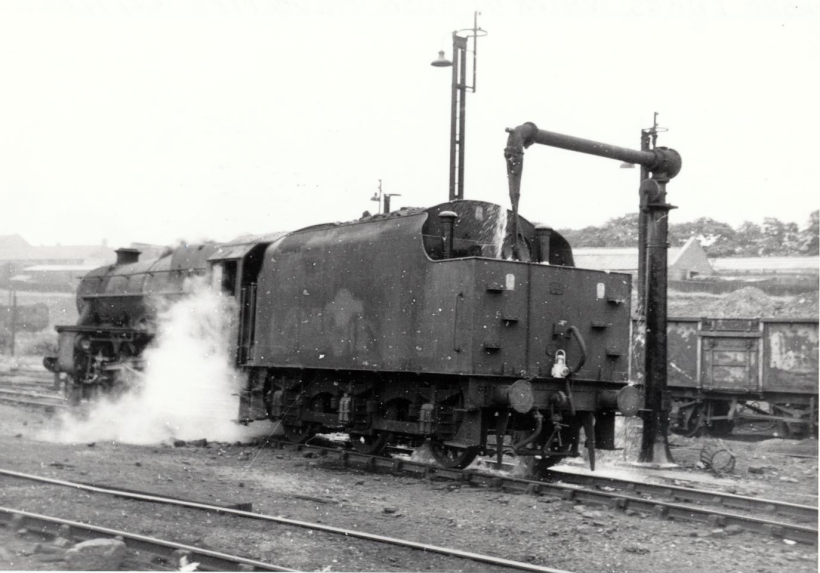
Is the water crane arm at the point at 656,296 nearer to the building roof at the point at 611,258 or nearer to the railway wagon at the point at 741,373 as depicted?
the railway wagon at the point at 741,373

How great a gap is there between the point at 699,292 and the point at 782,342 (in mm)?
18319

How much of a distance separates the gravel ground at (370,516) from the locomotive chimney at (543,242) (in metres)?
2.83

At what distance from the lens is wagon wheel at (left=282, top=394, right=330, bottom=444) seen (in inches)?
442

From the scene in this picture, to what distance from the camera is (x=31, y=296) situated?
129 ft

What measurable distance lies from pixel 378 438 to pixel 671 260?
105ft

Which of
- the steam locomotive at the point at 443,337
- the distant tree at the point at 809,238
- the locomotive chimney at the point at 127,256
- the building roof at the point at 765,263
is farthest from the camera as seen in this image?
the building roof at the point at 765,263

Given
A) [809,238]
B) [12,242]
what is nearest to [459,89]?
[809,238]

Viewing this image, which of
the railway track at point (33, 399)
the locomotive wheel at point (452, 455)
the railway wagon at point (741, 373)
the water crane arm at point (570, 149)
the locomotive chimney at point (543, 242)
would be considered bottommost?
the railway track at point (33, 399)

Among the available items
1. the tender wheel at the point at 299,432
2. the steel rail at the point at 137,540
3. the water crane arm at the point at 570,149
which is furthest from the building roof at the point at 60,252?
the steel rail at the point at 137,540

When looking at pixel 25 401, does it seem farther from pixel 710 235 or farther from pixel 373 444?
pixel 710 235

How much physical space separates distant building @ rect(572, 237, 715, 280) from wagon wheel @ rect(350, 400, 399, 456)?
27.0 meters

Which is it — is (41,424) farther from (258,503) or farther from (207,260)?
(258,503)

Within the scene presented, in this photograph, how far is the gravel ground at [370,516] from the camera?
19.6ft

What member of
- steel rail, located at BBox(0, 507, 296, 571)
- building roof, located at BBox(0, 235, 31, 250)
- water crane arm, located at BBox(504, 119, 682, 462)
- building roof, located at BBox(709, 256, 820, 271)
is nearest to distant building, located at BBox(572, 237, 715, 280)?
building roof, located at BBox(709, 256, 820, 271)
